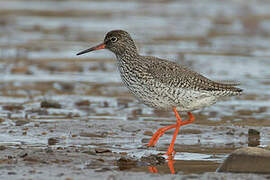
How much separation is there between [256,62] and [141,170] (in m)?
9.18

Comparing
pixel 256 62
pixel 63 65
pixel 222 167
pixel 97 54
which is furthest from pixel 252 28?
pixel 222 167

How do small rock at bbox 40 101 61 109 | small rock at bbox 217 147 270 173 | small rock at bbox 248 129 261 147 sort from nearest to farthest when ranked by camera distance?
small rock at bbox 217 147 270 173, small rock at bbox 248 129 261 147, small rock at bbox 40 101 61 109

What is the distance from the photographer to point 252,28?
21.2 meters

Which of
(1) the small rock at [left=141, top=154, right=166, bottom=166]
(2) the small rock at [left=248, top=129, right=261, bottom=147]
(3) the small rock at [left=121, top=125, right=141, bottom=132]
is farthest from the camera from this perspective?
(3) the small rock at [left=121, top=125, right=141, bottom=132]

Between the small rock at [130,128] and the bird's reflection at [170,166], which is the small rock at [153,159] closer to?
the bird's reflection at [170,166]

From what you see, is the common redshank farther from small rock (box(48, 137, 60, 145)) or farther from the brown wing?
small rock (box(48, 137, 60, 145))

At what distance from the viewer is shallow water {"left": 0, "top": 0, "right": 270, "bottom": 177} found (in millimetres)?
9219

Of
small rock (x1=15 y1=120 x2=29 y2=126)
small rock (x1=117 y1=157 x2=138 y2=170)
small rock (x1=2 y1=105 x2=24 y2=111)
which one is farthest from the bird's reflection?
small rock (x1=2 y1=105 x2=24 y2=111)

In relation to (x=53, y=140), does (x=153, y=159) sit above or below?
below

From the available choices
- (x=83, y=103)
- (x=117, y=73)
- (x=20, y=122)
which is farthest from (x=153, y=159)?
(x=117, y=73)

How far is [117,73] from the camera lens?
14.8m

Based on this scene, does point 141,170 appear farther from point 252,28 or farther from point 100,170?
point 252,28

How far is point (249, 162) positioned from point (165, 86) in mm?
2131

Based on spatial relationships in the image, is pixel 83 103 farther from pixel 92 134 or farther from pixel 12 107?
pixel 92 134
